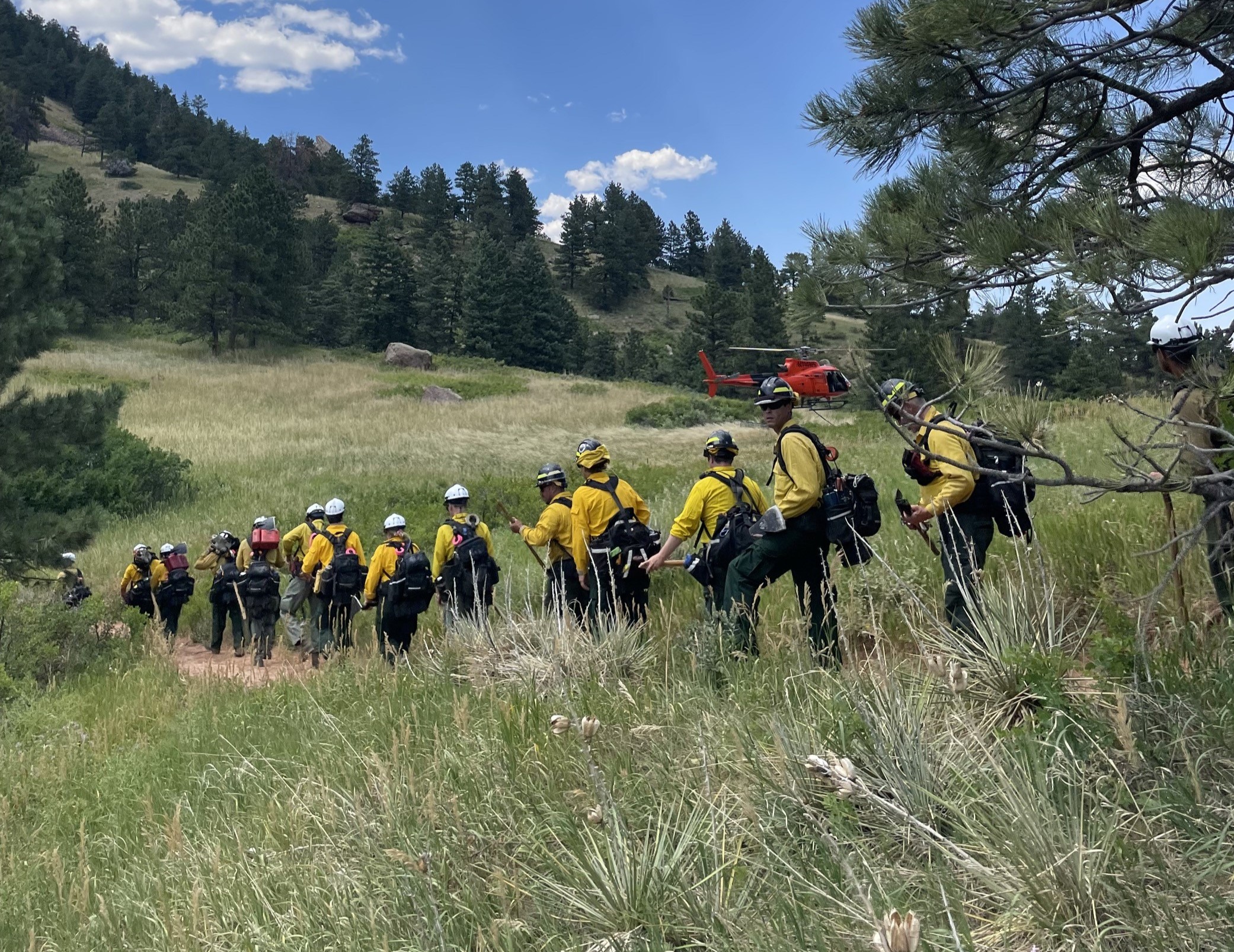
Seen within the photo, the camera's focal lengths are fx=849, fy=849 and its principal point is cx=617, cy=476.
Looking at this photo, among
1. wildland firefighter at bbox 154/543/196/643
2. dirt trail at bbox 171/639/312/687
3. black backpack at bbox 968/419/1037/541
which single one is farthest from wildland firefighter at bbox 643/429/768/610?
wildland firefighter at bbox 154/543/196/643

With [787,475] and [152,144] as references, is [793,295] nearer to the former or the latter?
[787,475]

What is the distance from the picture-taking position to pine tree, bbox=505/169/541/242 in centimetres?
10319

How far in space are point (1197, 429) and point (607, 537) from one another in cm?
399

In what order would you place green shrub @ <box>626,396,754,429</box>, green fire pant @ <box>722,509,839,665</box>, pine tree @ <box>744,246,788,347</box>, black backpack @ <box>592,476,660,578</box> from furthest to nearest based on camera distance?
pine tree @ <box>744,246,788,347</box>, green shrub @ <box>626,396,754,429</box>, black backpack @ <box>592,476,660,578</box>, green fire pant @ <box>722,509,839,665</box>

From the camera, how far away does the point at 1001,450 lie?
2146mm

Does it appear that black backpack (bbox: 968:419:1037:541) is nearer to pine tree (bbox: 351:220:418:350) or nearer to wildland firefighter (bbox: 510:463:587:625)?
wildland firefighter (bbox: 510:463:587:625)

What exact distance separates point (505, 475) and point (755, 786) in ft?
58.4

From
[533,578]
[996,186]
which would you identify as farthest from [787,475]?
[533,578]

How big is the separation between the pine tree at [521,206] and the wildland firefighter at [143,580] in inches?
3774

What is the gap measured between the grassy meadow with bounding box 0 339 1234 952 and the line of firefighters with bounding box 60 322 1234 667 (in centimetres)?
33

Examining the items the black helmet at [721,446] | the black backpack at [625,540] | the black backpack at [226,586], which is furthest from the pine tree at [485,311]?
the black helmet at [721,446]

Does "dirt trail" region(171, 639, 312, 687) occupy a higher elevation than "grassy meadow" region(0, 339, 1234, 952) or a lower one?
lower

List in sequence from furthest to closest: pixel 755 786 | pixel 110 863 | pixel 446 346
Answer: pixel 446 346 < pixel 110 863 < pixel 755 786

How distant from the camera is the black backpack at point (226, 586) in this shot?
1033 cm
